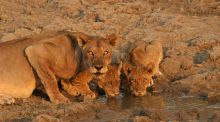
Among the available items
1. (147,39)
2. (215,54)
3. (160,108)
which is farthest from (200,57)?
(160,108)

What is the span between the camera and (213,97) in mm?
8891

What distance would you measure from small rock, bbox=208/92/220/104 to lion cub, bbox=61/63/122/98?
1.33m

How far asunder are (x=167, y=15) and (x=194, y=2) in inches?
40.1

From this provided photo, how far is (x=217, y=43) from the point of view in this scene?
1076 centimetres

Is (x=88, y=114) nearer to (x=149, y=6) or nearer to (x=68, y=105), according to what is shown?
(x=68, y=105)

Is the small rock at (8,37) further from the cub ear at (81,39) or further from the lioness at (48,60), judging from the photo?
the cub ear at (81,39)

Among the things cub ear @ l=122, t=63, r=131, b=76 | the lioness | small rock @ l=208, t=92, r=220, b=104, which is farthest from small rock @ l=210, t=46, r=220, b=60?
the lioness

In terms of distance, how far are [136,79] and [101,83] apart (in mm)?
533

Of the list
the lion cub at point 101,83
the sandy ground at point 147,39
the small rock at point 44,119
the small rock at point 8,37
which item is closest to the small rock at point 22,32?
the sandy ground at point 147,39

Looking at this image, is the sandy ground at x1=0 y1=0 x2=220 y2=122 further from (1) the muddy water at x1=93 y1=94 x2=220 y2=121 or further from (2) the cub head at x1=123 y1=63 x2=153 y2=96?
(2) the cub head at x1=123 y1=63 x2=153 y2=96

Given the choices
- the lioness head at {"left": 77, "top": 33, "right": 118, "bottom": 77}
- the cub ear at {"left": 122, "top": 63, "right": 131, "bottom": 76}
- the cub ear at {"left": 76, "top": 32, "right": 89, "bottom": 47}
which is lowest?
the cub ear at {"left": 122, "top": 63, "right": 131, "bottom": 76}

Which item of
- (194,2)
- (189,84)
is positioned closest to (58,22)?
(194,2)

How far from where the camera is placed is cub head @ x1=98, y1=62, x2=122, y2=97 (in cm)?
905

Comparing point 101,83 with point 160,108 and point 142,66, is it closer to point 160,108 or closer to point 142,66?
point 142,66
